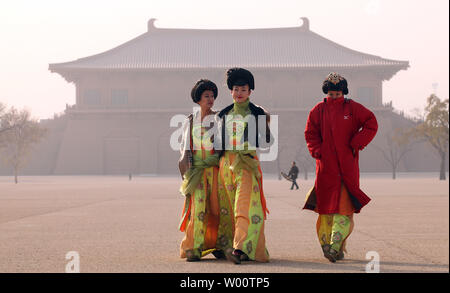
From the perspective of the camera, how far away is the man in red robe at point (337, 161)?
215 inches

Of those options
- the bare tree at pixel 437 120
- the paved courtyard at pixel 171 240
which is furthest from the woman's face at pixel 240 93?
the bare tree at pixel 437 120

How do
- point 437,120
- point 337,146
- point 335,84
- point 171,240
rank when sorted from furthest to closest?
1. point 437,120
2. point 171,240
3. point 335,84
4. point 337,146

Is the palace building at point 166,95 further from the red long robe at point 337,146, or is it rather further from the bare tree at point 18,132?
the red long robe at point 337,146

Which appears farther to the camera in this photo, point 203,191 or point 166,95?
point 166,95

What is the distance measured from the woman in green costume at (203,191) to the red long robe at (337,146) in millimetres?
797

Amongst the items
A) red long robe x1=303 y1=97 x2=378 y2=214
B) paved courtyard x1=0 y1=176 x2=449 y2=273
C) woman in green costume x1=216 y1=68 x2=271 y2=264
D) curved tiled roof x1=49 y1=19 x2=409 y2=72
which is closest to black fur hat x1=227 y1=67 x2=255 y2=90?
woman in green costume x1=216 y1=68 x2=271 y2=264

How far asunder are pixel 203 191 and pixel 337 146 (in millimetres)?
1183

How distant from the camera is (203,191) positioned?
5.59m

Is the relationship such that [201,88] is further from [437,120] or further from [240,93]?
[437,120]

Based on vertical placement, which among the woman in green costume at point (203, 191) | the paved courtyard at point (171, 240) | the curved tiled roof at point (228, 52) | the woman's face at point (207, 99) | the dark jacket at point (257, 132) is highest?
the curved tiled roof at point (228, 52)

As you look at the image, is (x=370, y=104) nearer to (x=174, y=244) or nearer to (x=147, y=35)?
(x=147, y=35)

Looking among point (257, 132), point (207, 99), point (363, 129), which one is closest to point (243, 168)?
point (257, 132)

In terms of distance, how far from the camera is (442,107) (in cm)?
2952

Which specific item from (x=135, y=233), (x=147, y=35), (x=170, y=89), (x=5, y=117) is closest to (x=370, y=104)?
(x=170, y=89)
